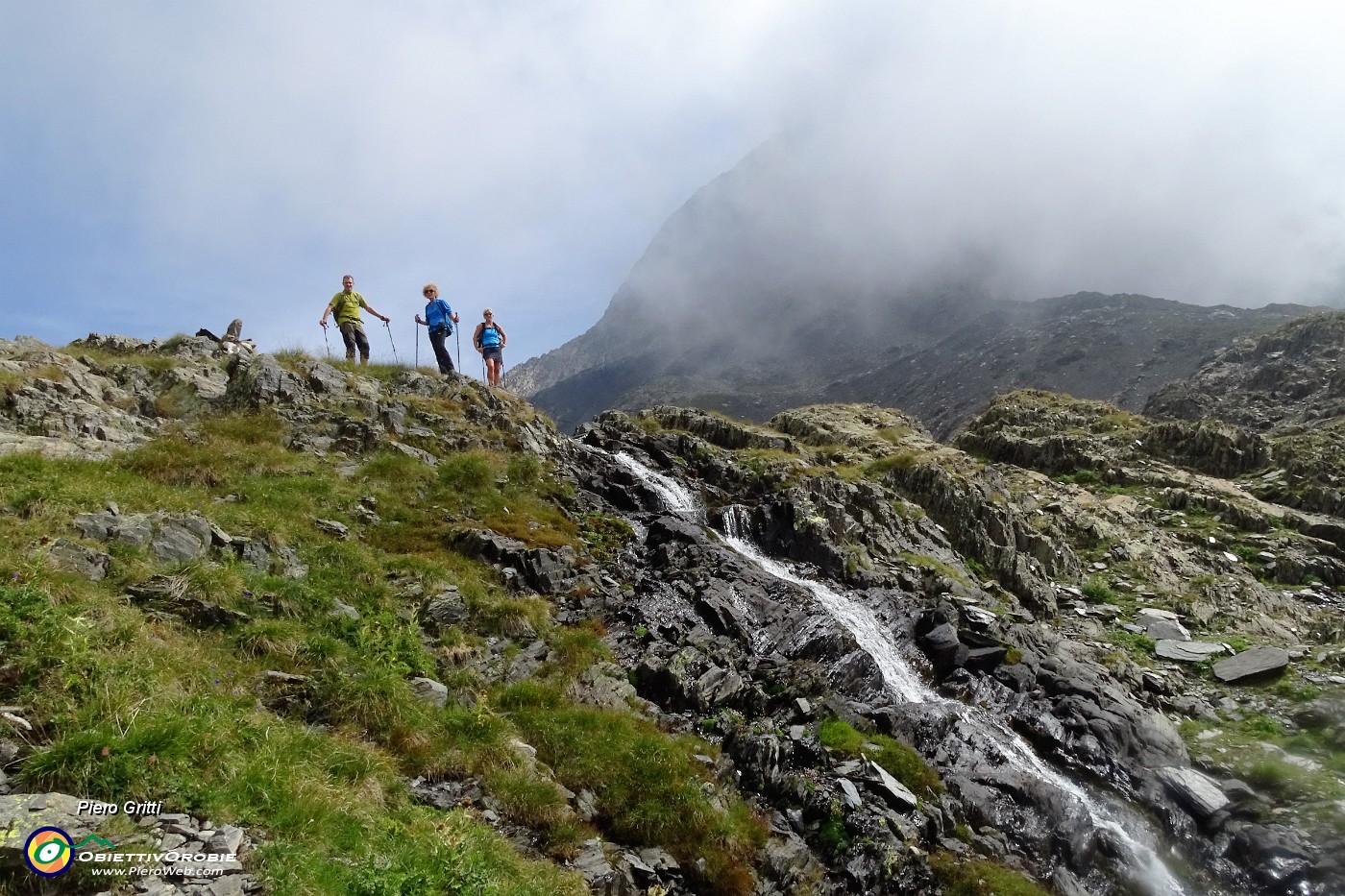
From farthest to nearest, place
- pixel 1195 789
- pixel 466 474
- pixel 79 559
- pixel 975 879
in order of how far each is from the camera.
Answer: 1. pixel 466 474
2. pixel 1195 789
3. pixel 975 879
4. pixel 79 559

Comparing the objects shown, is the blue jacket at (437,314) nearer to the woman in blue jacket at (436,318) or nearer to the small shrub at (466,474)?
the woman in blue jacket at (436,318)

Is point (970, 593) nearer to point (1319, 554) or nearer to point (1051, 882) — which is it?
point (1051, 882)

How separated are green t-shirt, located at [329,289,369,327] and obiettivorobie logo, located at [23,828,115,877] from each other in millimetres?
19440

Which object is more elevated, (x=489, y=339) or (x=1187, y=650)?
(x=489, y=339)

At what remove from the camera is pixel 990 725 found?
578 inches

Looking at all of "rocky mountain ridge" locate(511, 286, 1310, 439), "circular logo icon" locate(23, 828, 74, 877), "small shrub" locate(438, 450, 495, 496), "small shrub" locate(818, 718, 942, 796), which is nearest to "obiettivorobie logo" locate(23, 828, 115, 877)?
"circular logo icon" locate(23, 828, 74, 877)

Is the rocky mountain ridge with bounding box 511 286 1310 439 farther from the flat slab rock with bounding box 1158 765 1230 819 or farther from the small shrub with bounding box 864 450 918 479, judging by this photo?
the flat slab rock with bounding box 1158 765 1230 819

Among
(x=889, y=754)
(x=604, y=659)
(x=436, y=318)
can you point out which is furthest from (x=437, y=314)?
(x=889, y=754)

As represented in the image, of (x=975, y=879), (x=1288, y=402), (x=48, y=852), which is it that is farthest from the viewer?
(x=1288, y=402)

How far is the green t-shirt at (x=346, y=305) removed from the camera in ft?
69.2

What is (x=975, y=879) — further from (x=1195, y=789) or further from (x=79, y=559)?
(x=79, y=559)

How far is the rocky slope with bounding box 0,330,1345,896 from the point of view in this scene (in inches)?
283

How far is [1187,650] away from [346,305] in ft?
96.2

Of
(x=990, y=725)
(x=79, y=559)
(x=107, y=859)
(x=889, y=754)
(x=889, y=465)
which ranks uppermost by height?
(x=79, y=559)
